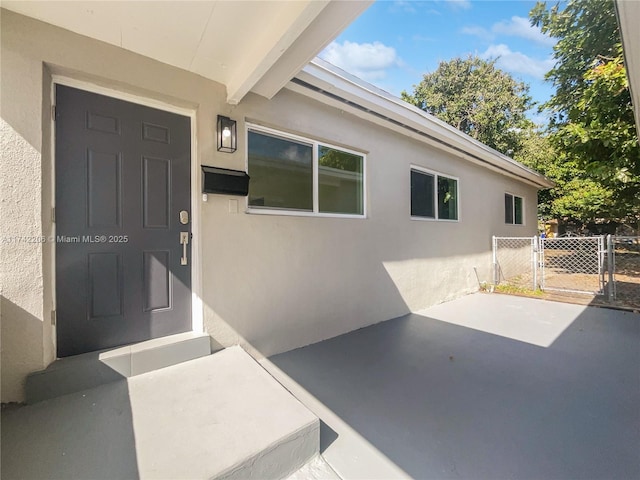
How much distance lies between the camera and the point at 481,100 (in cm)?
1466

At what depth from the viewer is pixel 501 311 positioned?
4.67 meters

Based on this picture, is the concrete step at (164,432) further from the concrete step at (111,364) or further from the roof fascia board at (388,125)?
the roof fascia board at (388,125)

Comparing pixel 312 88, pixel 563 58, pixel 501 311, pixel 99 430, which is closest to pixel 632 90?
pixel 312 88

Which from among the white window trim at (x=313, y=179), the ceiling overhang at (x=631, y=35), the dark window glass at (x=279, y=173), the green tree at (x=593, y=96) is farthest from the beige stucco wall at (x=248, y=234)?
the green tree at (x=593, y=96)

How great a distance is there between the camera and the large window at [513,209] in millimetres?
7543

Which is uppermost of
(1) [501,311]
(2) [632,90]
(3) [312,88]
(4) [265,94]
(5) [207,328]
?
(3) [312,88]

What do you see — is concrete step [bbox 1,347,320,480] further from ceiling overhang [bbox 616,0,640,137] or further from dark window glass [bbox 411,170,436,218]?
dark window glass [bbox 411,170,436,218]

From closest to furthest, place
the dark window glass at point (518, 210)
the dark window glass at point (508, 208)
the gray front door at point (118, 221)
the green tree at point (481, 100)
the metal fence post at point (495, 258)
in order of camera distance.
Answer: the gray front door at point (118, 221), the metal fence post at point (495, 258), the dark window glass at point (508, 208), the dark window glass at point (518, 210), the green tree at point (481, 100)

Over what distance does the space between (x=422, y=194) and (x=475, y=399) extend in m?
3.48

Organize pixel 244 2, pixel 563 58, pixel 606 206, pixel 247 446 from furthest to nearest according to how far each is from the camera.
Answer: pixel 606 206
pixel 563 58
pixel 244 2
pixel 247 446

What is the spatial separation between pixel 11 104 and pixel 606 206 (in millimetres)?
16706

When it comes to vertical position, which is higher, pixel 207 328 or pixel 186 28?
pixel 186 28

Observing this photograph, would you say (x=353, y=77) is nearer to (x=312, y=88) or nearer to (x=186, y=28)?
(x=312, y=88)

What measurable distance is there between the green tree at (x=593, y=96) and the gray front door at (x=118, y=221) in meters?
7.26
